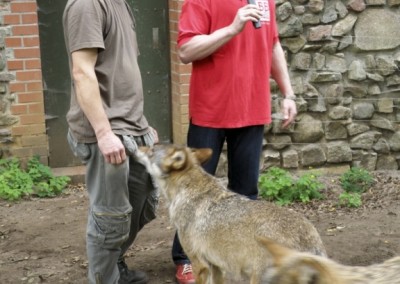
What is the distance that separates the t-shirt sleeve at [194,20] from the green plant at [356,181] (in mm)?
3277

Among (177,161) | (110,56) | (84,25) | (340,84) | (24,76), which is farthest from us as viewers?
(340,84)

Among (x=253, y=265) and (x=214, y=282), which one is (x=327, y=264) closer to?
(x=253, y=265)

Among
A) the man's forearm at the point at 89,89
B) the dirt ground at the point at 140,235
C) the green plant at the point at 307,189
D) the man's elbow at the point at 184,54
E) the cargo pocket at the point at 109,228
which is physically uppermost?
the man's elbow at the point at 184,54

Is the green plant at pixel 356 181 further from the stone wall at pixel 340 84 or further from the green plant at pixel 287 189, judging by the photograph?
the stone wall at pixel 340 84

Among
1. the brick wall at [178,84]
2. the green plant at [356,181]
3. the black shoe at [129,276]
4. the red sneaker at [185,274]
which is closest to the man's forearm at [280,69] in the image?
the red sneaker at [185,274]

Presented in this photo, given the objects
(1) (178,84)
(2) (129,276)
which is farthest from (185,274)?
(1) (178,84)

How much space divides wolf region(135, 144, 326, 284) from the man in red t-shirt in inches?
17.8

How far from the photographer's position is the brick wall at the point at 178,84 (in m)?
7.45

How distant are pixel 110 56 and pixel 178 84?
332cm

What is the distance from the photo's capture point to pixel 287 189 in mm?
7145

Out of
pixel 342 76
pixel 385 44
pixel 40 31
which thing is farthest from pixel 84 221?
pixel 385 44

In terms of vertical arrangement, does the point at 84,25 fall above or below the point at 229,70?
above

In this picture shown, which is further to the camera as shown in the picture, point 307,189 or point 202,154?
point 307,189

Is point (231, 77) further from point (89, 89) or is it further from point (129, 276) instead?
point (129, 276)
